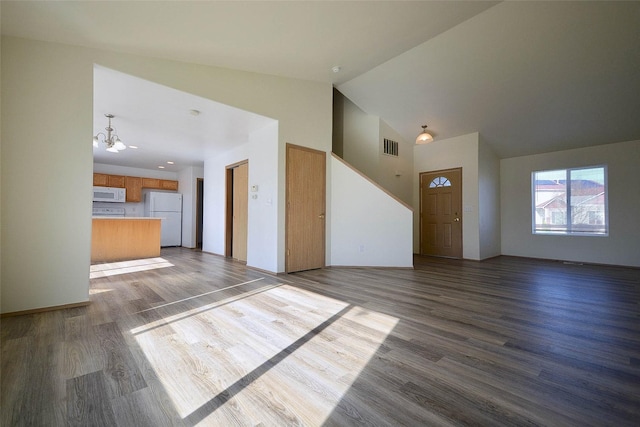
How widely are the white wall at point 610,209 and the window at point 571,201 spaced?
14 centimetres

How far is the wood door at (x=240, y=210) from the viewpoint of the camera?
18.4 ft

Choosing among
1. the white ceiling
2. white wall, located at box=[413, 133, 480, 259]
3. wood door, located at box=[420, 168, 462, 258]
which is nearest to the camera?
the white ceiling

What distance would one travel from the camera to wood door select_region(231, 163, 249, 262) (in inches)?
221

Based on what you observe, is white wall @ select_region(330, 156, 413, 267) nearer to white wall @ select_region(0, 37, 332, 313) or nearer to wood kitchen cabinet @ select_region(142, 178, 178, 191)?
white wall @ select_region(0, 37, 332, 313)

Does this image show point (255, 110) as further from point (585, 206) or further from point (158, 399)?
point (585, 206)

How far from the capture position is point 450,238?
653 centimetres

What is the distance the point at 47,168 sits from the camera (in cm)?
258

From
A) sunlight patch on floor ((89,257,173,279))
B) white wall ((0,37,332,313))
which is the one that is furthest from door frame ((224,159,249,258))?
white wall ((0,37,332,313))

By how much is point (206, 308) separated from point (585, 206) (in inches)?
304

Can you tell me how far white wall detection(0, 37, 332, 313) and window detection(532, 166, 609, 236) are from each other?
803 centimetres

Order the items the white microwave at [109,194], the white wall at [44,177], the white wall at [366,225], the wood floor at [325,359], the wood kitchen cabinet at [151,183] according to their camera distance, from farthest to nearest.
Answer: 1. the wood kitchen cabinet at [151,183]
2. the white microwave at [109,194]
3. the white wall at [366,225]
4. the white wall at [44,177]
5. the wood floor at [325,359]

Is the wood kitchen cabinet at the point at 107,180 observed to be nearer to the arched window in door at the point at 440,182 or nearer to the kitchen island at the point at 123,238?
the kitchen island at the point at 123,238

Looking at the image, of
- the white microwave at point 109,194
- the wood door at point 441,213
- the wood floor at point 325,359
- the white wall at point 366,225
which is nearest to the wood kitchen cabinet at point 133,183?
the white microwave at point 109,194

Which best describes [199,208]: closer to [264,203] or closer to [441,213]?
[264,203]
